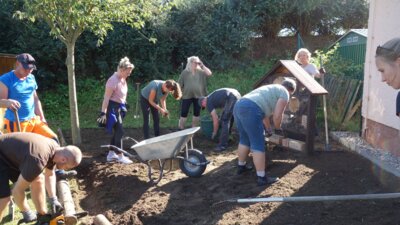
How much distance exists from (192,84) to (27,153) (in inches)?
219

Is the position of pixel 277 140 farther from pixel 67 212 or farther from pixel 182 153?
pixel 67 212

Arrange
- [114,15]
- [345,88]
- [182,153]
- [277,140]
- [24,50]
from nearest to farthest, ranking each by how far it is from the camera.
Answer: [182,153]
[277,140]
[114,15]
[345,88]
[24,50]

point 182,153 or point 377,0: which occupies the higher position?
point 377,0

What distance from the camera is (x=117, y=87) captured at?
6754 mm

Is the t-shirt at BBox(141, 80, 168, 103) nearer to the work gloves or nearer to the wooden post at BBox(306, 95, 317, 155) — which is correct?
the wooden post at BBox(306, 95, 317, 155)

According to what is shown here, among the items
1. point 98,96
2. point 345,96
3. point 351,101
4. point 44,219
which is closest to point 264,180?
point 44,219

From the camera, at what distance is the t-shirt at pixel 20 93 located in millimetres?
5238

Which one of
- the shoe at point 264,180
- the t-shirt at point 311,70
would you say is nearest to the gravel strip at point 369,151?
the t-shirt at point 311,70

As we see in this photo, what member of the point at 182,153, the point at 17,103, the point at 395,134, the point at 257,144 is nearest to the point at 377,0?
the point at 395,134

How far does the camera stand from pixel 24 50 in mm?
13273

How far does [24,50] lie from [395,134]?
11.0m

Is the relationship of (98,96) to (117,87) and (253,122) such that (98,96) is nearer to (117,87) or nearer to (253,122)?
(117,87)

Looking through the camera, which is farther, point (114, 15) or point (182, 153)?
point (114, 15)

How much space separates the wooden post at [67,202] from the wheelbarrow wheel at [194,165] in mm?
1638
